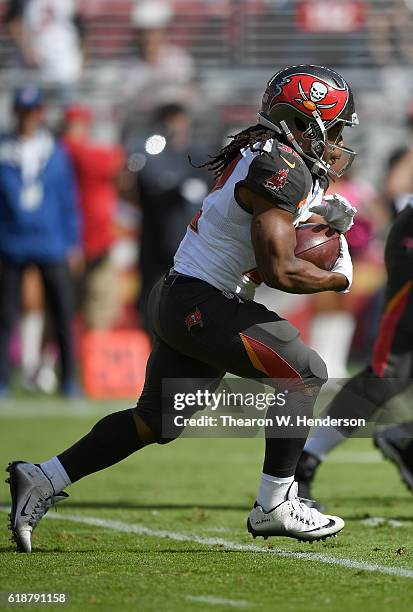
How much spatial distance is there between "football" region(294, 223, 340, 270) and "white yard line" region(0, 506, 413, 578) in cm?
105

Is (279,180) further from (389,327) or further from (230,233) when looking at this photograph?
(389,327)

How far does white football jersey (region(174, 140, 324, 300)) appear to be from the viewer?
14.1 ft

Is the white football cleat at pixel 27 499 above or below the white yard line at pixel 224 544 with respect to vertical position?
above

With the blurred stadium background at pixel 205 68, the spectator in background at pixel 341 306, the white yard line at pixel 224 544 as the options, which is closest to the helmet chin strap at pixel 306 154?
the white yard line at pixel 224 544

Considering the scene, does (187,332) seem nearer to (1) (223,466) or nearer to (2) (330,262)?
(2) (330,262)

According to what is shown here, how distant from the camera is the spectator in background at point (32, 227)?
10.0 meters

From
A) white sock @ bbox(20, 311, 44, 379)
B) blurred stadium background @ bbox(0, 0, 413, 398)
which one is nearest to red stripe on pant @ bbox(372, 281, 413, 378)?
white sock @ bbox(20, 311, 44, 379)

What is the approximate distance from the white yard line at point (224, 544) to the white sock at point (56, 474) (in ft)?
1.79

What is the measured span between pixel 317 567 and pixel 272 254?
109 cm

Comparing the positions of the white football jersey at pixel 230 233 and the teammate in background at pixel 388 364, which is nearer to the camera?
the white football jersey at pixel 230 233

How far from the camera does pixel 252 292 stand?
4.51 metres

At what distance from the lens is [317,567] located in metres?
4.17

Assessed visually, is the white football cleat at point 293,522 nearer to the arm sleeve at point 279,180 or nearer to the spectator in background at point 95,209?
the arm sleeve at point 279,180

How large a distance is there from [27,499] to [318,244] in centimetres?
142
